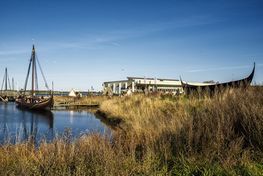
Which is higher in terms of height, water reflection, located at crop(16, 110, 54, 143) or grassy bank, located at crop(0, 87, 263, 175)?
grassy bank, located at crop(0, 87, 263, 175)

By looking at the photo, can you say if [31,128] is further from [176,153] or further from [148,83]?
[148,83]

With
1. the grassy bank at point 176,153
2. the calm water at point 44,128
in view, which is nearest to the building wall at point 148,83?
the calm water at point 44,128

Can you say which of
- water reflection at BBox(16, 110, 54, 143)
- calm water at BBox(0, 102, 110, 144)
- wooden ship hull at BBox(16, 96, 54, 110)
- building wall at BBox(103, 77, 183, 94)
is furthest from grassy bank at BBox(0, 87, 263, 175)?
building wall at BBox(103, 77, 183, 94)

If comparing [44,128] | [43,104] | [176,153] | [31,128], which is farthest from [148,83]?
[176,153]

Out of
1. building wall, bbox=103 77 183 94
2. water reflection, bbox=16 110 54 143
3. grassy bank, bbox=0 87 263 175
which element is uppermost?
building wall, bbox=103 77 183 94

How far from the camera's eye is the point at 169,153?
655cm

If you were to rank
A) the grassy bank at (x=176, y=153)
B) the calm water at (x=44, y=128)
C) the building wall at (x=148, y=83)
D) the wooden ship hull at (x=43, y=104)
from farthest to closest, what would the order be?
the building wall at (x=148, y=83)
the wooden ship hull at (x=43, y=104)
the calm water at (x=44, y=128)
the grassy bank at (x=176, y=153)

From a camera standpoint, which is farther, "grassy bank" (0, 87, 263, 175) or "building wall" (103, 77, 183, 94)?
"building wall" (103, 77, 183, 94)

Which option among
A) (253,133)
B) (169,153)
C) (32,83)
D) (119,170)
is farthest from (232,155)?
(32,83)

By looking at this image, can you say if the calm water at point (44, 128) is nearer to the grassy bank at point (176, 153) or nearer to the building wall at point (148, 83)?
the grassy bank at point (176, 153)

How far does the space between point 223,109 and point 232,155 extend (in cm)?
238

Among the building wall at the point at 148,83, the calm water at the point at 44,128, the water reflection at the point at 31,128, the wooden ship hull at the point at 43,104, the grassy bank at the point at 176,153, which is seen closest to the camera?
the grassy bank at the point at 176,153

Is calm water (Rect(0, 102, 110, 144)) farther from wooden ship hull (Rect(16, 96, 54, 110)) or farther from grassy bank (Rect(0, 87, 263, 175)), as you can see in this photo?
wooden ship hull (Rect(16, 96, 54, 110))

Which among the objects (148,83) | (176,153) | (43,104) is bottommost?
(43,104)
